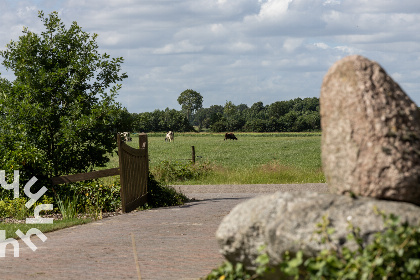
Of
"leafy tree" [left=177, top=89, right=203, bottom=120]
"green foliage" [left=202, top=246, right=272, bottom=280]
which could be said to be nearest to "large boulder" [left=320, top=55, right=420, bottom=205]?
"green foliage" [left=202, top=246, right=272, bottom=280]

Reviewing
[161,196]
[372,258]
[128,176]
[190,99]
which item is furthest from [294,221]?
[190,99]

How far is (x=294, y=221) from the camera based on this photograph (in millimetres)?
4828

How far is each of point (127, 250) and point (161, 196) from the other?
22.2ft

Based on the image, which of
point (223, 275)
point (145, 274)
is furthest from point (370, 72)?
point (145, 274)

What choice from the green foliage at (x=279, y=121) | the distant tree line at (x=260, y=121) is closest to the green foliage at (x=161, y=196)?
the distant tree line at (x=260, y=121)

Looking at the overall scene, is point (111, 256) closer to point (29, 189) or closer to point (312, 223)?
point (312, 223)

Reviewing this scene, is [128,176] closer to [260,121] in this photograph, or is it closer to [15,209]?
[15,209]

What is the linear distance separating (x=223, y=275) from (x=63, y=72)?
36.0 feet

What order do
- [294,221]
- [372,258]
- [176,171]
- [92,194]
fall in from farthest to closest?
[176,171]
[92,194]
[294,221]
[372,258]

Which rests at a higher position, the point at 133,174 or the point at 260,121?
the point at 260,121

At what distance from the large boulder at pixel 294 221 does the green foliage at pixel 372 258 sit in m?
0.06

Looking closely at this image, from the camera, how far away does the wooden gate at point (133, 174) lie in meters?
13.7

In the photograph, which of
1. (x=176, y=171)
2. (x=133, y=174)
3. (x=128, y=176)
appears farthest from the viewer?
(x=176, y=171)

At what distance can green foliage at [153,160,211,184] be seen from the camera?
23.4 metres
